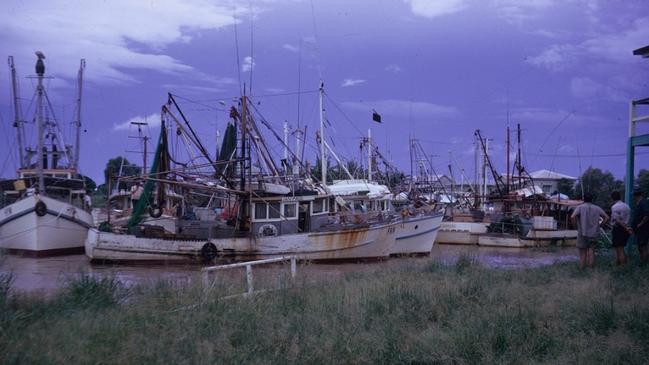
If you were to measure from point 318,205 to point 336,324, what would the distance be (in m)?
18.1

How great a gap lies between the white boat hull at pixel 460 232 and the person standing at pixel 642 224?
2637cm

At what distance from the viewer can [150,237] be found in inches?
924

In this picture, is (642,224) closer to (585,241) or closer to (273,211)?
(585,241)

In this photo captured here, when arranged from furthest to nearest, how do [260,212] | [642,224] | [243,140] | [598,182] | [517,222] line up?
[598,182], [517,222], [260,212], [243,140], [642,224]

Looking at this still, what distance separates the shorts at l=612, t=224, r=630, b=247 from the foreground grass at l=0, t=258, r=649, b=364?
46.8 inches

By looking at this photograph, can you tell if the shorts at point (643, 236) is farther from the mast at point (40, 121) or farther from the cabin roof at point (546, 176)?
the cabin roof at point (546, 176)

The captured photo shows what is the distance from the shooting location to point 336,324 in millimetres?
7359

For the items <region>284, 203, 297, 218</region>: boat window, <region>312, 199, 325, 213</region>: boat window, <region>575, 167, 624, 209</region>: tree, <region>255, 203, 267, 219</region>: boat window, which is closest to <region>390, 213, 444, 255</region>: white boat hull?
<region>312, 199, 325, 213</region>: boat window

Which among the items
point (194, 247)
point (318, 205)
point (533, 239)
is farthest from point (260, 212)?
point (533, 239)

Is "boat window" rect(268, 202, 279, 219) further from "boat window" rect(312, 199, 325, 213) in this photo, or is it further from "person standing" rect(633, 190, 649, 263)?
"person standing" rect(633, 190, 649, 263)

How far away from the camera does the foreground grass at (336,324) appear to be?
5.93 metres

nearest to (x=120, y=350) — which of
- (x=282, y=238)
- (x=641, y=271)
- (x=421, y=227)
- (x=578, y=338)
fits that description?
(x=578, y=338)

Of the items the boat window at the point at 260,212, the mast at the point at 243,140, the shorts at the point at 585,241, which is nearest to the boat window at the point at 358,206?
the boat window at the point at 260,212

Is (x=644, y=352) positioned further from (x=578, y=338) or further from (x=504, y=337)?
(x=504, y=337)
